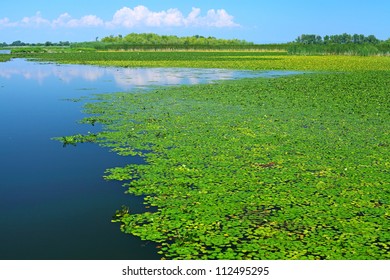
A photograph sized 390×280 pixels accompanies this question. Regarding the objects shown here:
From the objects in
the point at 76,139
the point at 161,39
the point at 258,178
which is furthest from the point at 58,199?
the point at 161,39

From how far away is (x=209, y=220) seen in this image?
7699 mm

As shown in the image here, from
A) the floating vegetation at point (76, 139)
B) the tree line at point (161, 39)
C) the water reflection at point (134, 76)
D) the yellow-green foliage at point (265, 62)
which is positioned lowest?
the floating vegetation at point (76, 139)

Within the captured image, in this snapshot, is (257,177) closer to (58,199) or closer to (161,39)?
(58,199)

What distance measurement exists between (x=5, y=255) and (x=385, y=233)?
256 inches

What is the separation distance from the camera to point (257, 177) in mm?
10039

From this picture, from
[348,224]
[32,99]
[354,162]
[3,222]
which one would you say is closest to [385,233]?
[348,224]

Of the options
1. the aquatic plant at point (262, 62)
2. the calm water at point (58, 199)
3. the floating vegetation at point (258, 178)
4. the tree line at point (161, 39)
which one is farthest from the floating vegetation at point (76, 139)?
the tree line at point (161, 39)

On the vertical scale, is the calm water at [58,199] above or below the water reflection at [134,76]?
below

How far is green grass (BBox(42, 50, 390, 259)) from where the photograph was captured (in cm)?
694

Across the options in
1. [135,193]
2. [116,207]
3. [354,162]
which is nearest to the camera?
[116,207]

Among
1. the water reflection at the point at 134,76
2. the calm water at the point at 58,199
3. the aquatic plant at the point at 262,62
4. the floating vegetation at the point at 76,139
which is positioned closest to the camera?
the calm water at the point at 58,199

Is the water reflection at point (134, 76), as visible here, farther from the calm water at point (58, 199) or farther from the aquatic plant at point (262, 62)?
the calm water at point (58, 199)

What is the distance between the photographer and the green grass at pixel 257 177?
22.8 feet
